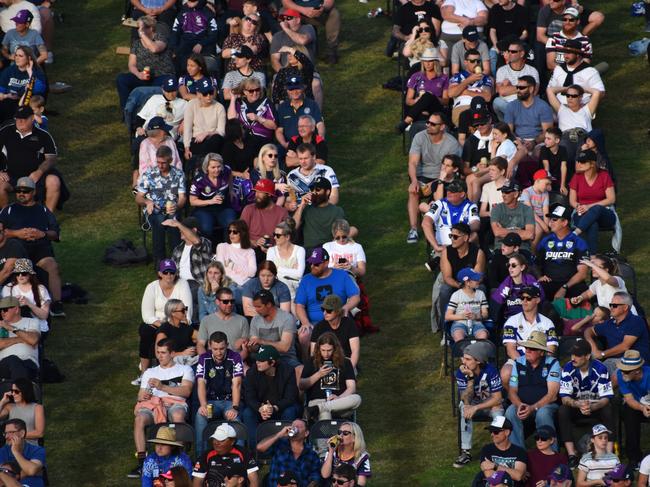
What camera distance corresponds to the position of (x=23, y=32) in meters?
25.9

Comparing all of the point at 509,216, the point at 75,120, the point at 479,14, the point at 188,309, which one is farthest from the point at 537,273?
the point at 75,120

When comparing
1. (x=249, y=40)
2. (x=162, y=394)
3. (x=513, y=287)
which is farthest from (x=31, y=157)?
(x=513, y=287)

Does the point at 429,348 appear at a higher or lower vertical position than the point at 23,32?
lower

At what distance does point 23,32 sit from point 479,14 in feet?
21.9

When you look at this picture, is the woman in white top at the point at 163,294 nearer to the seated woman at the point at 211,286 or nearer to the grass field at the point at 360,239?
the seated woman at the point at 211,286

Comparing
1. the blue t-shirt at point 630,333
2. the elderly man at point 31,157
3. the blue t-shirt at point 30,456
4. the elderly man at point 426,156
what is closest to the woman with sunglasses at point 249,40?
the elderly man at point 426,156

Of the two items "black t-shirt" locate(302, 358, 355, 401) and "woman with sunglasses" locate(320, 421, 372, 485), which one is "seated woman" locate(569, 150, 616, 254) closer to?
"black t-shirt" locate(302, 358, 355, 401)

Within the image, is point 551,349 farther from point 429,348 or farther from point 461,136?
point 461,136

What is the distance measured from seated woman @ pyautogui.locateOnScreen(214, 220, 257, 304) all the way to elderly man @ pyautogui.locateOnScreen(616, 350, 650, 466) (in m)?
4.60

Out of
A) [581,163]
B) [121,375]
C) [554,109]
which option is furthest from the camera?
[554,109]

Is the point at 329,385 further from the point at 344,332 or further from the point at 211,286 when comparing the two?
the point at 211,286

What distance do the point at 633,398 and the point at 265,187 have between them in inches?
213

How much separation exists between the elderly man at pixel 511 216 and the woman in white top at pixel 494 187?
329mm

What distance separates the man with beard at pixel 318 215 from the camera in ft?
71.6
